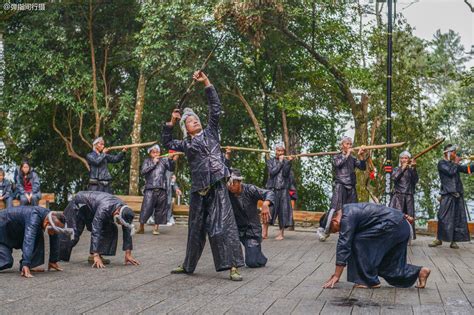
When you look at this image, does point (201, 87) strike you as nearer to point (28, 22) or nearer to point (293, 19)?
point (293, 19)

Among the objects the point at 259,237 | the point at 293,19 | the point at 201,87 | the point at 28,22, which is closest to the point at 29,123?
the point at 28,22

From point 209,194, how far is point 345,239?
6.26ft

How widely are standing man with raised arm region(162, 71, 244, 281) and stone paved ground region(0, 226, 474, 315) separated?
0.29 m

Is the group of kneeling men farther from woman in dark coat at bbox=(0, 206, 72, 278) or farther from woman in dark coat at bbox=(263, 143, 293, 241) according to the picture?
woman in dark coat at bbox=(263, 143, 293, 241)

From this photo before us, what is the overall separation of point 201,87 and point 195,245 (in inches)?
610

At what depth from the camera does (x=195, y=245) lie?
9180 millimetres

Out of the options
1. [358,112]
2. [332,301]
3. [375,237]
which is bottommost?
[332,301]

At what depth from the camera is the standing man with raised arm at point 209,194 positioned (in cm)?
886

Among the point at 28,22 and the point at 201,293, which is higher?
the point at 28,22

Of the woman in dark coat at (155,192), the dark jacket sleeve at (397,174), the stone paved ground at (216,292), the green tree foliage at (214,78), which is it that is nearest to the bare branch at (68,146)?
the green tree foliage at (214,78)

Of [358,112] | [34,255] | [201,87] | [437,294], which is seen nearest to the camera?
[437,294]

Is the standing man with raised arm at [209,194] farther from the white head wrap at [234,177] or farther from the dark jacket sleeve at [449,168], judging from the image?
the dark jacket sleeve at [449,168]

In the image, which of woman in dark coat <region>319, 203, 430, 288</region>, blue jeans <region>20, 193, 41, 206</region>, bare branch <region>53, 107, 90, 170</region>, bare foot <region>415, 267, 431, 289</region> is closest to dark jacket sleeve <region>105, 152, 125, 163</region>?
blue jeans <region>20, 193, 41, 206</region>

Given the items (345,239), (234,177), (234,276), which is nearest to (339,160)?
(234,177)
